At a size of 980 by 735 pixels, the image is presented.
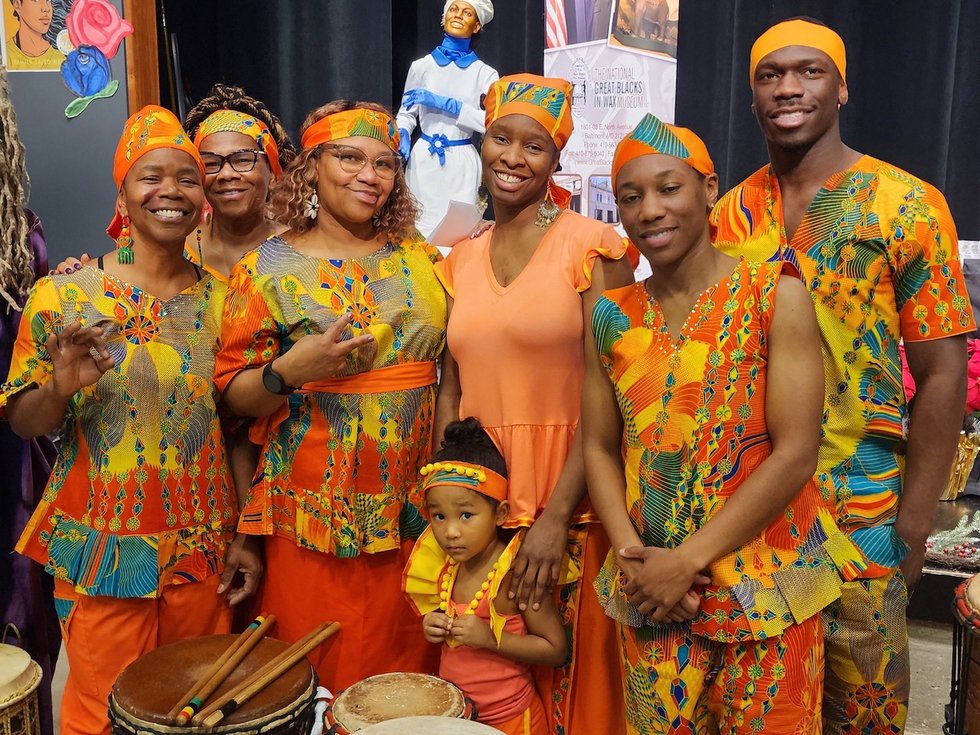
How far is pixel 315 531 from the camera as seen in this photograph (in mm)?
2355

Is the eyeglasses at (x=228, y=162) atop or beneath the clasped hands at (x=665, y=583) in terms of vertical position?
atop

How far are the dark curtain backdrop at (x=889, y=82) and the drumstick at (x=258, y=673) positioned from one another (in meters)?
3.56

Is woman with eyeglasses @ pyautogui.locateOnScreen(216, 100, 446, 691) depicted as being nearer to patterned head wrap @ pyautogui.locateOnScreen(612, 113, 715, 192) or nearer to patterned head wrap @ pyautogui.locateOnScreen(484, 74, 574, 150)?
patterned head wrap @ pyautogui.locateOnScreen(484, 74, 574, 150)

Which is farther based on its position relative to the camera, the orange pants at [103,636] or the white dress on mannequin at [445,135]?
the white dress on mannequin at [445,135]

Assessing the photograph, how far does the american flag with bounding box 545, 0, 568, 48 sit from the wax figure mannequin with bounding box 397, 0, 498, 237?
1.11 ft

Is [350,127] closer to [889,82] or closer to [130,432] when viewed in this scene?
[130,432]

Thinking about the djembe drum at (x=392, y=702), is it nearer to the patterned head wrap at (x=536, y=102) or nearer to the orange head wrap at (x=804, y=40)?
the patterned head wrap at (x=536, y=102)

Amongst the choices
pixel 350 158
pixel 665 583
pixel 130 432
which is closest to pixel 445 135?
pixel 350 158

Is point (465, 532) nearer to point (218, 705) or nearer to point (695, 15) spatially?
point (218, 705)

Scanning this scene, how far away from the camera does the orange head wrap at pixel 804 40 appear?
216 cm

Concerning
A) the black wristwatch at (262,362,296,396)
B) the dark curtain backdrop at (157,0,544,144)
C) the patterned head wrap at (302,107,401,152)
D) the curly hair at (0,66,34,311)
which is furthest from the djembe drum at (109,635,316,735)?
the dark curtain backdrop at (157,0,544,144)

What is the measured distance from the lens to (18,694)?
7.47 feet

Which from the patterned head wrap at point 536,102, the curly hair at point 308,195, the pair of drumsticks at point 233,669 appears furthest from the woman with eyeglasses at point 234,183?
the pair of drumsticks at point 233,669

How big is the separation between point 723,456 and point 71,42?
3.31 m
